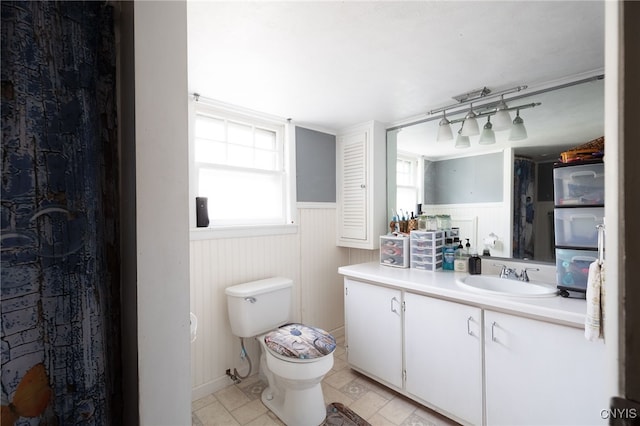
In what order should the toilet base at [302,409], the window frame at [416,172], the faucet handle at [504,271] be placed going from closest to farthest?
the toilet base at [302,409]
the faucet handle at [504,271]
the window frame at [416,172]

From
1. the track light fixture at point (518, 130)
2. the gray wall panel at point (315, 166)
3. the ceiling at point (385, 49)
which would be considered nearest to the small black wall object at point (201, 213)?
the ceiling at point (385, 49)

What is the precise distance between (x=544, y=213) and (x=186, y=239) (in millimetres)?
2131

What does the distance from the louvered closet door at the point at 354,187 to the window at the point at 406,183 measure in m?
0.33

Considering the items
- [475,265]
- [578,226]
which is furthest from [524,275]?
[578,226]

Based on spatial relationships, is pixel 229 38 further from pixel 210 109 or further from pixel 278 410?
pixel 278 410

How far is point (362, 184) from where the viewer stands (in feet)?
8.70

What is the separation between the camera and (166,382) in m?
0.62

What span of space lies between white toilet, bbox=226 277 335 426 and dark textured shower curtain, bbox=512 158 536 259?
1.45 m

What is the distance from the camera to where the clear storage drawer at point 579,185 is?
4.70ft

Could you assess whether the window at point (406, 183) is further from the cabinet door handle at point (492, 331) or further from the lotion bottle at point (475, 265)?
the cabinet door handle at point (492, 331)

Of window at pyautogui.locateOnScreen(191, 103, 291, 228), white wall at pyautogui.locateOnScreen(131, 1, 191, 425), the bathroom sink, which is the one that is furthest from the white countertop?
white wall at pyautogui.locateOnScreen(131, 1, 191, 425)

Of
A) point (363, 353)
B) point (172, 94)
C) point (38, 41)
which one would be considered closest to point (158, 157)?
point (172, 94)

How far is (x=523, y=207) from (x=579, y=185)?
418 mm

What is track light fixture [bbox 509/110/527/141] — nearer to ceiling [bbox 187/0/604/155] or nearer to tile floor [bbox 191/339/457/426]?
ceiling [bbox 187/0/604/155]
